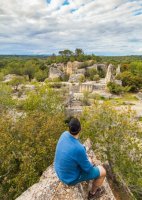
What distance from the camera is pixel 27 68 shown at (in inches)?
3858

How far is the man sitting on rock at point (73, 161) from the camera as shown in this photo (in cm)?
711

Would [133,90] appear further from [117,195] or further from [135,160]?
[117,195]

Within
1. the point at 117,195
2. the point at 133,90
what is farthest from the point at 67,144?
the point at 133,90

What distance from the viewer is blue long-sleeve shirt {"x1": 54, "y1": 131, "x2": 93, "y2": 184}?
7.09 m

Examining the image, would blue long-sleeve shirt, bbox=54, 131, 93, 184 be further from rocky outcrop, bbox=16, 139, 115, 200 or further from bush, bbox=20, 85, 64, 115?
bush, bbox=20, 85, 64, 115

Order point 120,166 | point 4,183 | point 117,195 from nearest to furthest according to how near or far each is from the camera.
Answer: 1. point 117,195
2. point 4,183
3. point 120,166

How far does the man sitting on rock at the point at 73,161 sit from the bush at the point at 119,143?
6.90m

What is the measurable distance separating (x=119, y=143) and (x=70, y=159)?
918 cm

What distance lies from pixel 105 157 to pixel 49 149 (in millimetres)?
4681

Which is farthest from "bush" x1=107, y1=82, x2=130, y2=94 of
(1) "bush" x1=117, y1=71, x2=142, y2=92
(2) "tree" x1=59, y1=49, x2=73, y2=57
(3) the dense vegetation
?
(2) "tree" x1=59, y1=49, x2=73, y2=57

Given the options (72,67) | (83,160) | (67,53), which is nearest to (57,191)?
(83,160)

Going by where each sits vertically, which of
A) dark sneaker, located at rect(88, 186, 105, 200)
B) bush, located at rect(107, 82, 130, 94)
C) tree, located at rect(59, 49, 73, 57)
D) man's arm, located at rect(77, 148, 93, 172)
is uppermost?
tree, located at rect(59, 49, 73, 57)

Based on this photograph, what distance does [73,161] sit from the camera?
7176mm

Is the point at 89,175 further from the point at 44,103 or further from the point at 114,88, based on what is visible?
the point at 114,88
